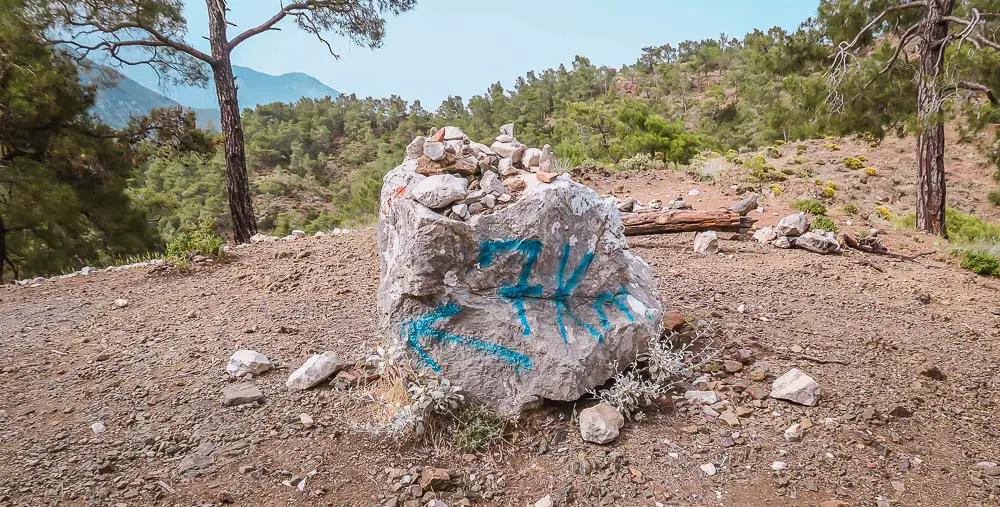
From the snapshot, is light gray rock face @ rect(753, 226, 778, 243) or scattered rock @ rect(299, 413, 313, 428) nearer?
scattered rock @ rect(299, 413, 313, 428)

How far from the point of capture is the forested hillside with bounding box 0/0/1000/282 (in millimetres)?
7125

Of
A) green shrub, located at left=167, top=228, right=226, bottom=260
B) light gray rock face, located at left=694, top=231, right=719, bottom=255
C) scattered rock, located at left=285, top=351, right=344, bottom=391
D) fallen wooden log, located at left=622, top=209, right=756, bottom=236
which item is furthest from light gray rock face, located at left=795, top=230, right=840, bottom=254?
green shrub, located at left=167, top=228, right=226, bottom=260

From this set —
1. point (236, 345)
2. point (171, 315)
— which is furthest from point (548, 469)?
point (171, 315)

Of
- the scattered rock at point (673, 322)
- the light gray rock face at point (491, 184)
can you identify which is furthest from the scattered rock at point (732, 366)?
the light gray rock face at point (491, 184)

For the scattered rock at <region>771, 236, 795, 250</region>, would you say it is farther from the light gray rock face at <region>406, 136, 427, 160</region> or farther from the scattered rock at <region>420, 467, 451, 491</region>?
the scattered rock at <region>420, 467, 451, 491</region>

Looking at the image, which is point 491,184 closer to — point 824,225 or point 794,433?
point 794,433

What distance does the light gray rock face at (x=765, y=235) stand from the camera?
5602mm

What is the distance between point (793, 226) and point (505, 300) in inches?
177

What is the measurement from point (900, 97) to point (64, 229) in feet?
44.1

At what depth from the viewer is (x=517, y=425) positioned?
244 cm

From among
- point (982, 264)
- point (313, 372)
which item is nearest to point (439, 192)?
point (313, 372)

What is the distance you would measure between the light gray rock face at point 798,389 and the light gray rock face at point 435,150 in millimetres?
2284

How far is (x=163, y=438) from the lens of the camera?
7.90ft

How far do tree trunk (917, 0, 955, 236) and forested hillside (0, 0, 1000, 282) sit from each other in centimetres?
24
